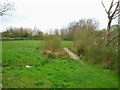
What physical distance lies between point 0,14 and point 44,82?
8.65 metres

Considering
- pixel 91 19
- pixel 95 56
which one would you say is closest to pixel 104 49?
pixel 95 56

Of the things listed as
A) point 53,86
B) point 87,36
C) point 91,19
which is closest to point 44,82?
point 53,86

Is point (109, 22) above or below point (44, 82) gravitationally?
above

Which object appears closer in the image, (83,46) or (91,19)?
(83,46)

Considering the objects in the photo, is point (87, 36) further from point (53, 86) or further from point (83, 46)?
point (53, 86)

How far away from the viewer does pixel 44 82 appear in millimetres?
12852

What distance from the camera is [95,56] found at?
907 inches

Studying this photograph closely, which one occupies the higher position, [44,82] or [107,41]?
[107,41]

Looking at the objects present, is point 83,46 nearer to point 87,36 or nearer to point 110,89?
point 87,36

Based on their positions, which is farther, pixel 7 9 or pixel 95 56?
pixel 95 56

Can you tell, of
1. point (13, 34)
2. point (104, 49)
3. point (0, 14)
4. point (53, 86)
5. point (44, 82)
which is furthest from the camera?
point (13, 34)

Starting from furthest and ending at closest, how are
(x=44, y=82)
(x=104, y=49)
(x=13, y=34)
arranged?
(x=13, y=34), (x=104, y=49), (x=44, y=82)

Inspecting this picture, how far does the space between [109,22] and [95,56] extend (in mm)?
3577

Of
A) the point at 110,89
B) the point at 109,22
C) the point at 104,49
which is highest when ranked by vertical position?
the point at 109,22
